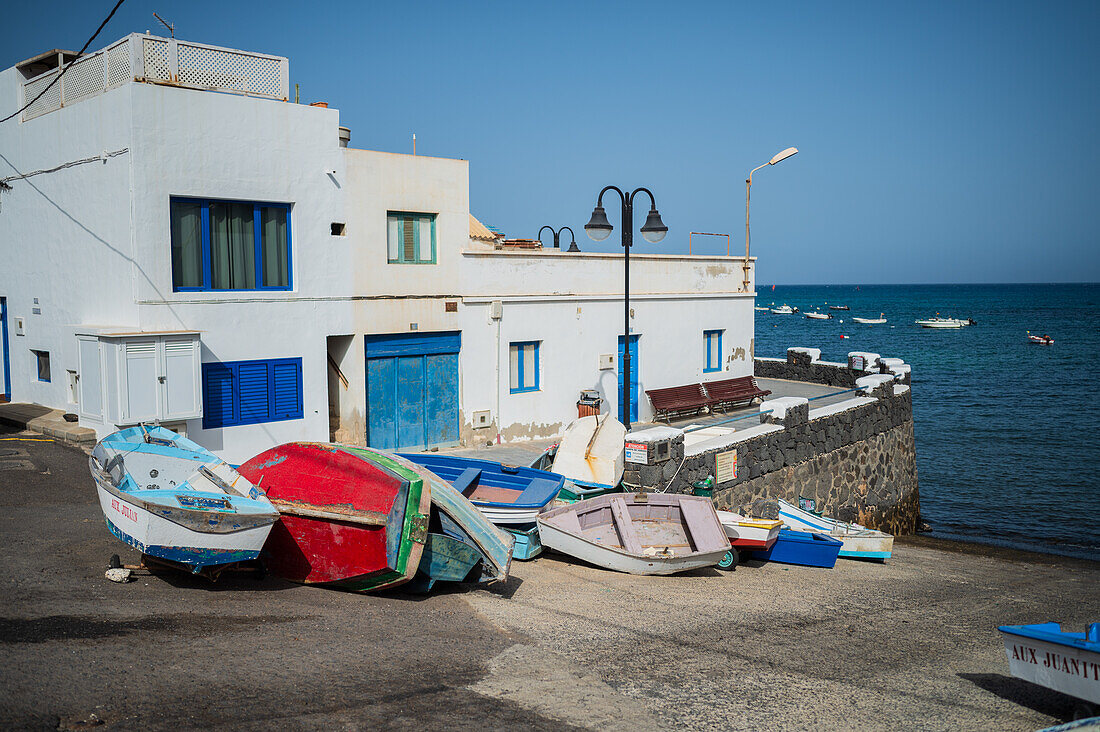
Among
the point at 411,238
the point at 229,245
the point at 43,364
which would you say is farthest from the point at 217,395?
the point at 411,238

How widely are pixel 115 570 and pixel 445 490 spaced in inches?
136

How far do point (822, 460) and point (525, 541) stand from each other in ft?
32.1

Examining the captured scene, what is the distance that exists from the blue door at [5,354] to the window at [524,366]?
10.5 metres

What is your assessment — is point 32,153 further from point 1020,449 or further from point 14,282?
point 1020,449

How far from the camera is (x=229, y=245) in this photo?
14734mm

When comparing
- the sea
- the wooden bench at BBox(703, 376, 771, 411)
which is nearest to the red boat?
the wooden bench at BBox(703, 376, 771, 411)

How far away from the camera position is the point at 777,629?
9.42 m

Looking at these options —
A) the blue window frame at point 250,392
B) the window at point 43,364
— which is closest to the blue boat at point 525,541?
the blue window frame at point 250,392

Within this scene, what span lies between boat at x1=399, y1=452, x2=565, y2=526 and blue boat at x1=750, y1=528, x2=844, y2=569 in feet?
12.1

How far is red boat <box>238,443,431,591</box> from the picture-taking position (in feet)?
28.4

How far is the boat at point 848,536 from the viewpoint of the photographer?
1454 centimetres

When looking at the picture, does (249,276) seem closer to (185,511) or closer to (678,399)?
(185,511)

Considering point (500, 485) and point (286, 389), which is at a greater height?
point (286, 389)

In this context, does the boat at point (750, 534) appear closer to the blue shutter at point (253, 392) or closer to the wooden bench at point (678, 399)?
the blue shutter at point (253, 392)
